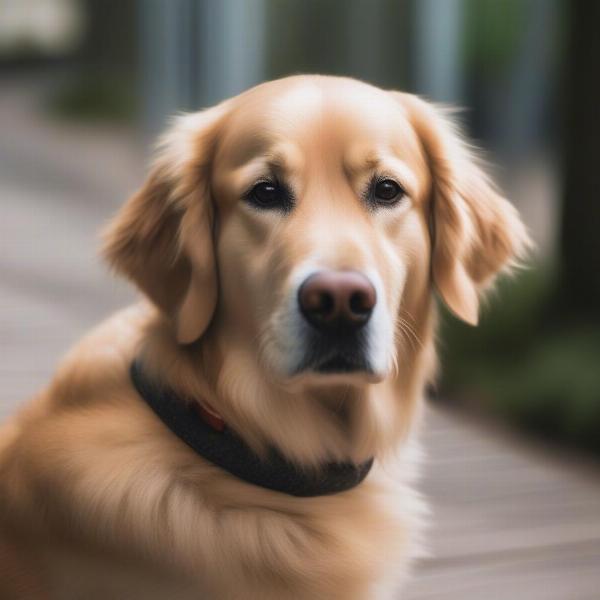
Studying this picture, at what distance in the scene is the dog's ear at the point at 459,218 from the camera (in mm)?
2633

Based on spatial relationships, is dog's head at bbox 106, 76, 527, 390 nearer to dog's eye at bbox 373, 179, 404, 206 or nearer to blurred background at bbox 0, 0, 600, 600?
dog's eye at bbox 373, 179, 404, 206

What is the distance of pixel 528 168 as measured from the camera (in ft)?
25.3

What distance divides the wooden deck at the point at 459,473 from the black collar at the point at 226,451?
3.73ft

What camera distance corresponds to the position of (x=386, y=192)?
244 centimetres

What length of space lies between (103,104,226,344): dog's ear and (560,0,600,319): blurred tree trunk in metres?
3.22

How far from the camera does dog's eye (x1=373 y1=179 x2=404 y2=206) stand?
2428 mm

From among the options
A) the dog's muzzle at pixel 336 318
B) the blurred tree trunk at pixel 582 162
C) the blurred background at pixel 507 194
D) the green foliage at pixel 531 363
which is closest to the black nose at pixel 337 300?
the dog's muzzle at pixel 336 318

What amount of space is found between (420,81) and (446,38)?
0.35m

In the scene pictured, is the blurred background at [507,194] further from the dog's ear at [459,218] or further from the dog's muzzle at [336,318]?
the dog's muzzle at [336,318]

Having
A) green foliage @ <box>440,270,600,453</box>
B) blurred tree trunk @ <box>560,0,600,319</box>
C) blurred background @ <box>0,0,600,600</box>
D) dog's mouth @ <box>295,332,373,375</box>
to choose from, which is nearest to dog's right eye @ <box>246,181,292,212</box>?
dog's mouth @ <box>295,332,373,375</box>

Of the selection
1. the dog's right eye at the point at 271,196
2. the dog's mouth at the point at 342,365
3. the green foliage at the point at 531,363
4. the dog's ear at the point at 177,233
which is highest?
the dog's right eye at the point at 271,196

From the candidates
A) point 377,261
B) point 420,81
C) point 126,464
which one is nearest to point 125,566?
point 126,464

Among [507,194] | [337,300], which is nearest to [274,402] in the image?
[337,300]

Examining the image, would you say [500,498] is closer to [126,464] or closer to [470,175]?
[470,175]
